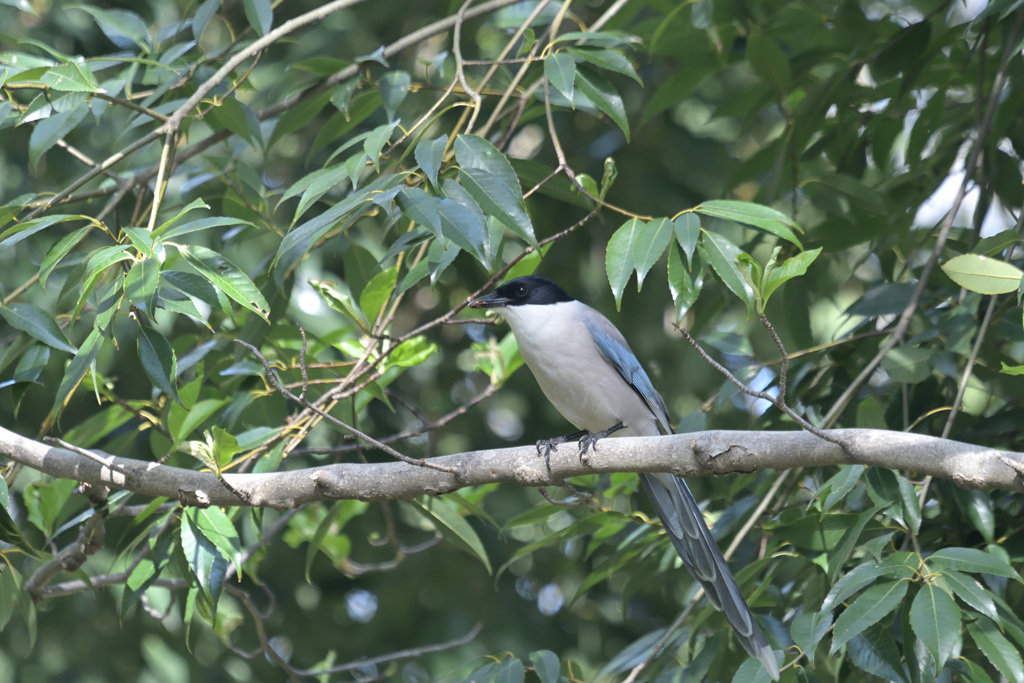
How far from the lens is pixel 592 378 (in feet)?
11.5

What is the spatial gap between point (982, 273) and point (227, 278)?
6.15ft

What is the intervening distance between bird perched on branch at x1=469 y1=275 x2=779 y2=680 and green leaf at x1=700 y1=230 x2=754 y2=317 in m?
0.96

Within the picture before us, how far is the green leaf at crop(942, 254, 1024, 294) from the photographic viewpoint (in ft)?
6.97

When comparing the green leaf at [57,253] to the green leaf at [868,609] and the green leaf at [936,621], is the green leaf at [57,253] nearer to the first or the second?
the green leaf at [868,609]

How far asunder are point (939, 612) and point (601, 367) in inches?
64.1

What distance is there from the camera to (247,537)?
4.19 metres

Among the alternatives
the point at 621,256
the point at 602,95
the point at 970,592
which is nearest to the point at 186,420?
the point at 621,256

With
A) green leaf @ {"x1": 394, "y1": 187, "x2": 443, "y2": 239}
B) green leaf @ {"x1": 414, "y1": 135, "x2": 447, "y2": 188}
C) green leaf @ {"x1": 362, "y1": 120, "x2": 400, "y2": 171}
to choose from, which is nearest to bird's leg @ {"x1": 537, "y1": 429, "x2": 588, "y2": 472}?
green leaf @ {"x1": 394, "y1": 187, "x2": 443, "y2": 239}

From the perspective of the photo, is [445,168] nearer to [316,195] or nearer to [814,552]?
[316,195]

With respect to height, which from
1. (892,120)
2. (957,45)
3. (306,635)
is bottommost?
(306,635)

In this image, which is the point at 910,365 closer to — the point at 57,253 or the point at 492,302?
the point at 492,302

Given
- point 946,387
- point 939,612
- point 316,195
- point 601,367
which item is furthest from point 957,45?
point 316,195

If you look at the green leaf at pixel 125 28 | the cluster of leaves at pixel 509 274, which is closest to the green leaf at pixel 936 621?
the cluster of leaves at pixel 509 274

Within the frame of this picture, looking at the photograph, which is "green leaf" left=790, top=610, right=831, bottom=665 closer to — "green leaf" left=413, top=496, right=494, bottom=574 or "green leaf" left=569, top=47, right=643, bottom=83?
"green leaf" left=413, top=496, right=494, bottom=574
